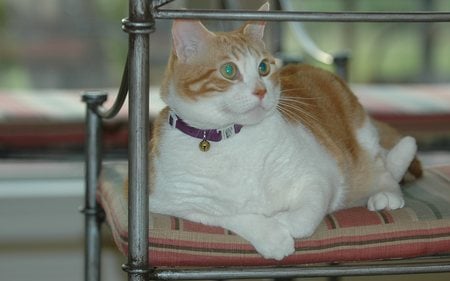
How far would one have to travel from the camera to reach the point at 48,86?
283cm

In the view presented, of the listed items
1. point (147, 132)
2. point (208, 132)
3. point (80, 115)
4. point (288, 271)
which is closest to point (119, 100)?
point (208, 132)

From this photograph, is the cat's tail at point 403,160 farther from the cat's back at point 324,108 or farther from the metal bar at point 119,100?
the metal bar at point 119,100

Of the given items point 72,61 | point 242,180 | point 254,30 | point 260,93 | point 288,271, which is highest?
point 72,61

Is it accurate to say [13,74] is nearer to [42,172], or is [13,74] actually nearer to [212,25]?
[42,172]

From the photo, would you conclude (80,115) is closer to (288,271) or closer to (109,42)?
(109,42)

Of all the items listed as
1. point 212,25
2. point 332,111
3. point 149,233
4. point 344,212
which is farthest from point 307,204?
point 212,25

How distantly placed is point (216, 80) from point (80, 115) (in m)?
0.99

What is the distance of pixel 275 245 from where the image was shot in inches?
48.8

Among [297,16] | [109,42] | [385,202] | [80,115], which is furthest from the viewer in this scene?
[109,42]

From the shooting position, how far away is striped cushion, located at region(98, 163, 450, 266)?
49.7 inches

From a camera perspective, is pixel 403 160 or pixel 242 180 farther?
pixel 403 160

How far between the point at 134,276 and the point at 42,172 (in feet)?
5.73

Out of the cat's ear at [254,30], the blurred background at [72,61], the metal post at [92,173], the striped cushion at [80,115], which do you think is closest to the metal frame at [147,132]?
the cat's ear at [254,30]

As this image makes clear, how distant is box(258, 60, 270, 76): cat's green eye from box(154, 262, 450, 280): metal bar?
275mm
